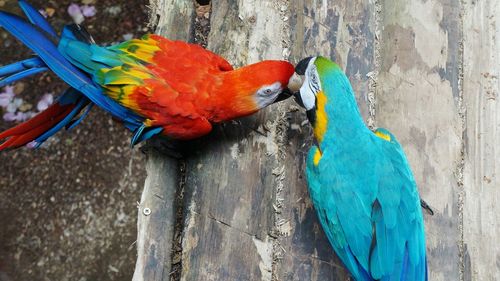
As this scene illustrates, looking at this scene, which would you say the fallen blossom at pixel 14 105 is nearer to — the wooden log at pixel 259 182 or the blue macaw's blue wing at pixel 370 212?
the wooden log at pixel 259 182

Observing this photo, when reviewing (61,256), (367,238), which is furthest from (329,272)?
(61,256)

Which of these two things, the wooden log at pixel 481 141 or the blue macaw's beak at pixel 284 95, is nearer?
the blue macaw's beak at pixel 284 95

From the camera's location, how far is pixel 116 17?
3.33 meters

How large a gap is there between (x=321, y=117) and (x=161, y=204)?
0.51 m

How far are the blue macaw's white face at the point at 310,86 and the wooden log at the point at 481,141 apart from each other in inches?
24.9

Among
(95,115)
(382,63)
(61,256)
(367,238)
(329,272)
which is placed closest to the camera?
(367,238)

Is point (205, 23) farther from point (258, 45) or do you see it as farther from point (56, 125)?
point (56, 125)

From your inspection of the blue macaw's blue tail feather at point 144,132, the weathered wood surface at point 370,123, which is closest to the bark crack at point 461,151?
the weathered wood surface at point 370,123

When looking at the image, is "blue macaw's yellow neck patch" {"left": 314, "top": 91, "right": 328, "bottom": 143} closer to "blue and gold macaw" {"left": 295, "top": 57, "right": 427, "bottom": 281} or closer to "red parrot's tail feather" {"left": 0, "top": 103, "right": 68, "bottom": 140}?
"blue and gold macaw" {"left": 295, "top": 57, "right": 427, "bottom": 281}

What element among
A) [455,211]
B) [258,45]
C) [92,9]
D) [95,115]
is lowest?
[95,115]

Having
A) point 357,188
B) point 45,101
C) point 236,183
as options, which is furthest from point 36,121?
point 45,101

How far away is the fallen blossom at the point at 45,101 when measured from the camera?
323cm

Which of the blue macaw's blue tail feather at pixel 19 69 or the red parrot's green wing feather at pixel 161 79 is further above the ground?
the red parrot's green wing feather at pixel 161 79

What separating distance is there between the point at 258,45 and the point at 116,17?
1790 mm
